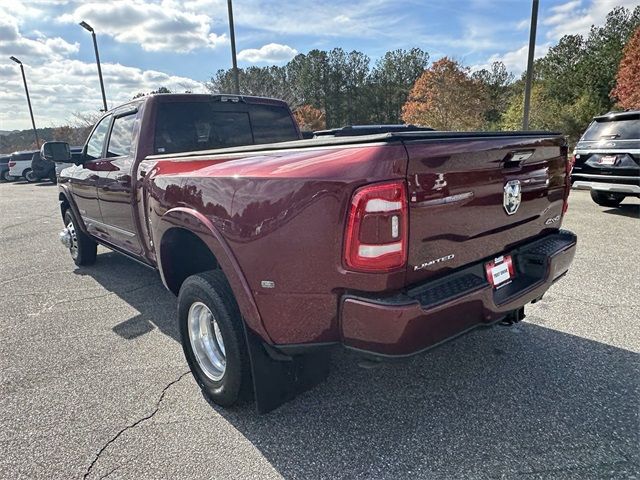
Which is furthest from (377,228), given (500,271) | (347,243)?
(500,271)

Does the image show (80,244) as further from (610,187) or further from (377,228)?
(610,187)

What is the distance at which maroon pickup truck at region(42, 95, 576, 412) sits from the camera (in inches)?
69.9

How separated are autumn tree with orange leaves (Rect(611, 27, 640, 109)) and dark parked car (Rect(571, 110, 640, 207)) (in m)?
22.5

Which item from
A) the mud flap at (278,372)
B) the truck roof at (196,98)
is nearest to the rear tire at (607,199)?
the truck roof at (196,98)

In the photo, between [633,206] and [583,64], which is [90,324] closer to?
[633,206]

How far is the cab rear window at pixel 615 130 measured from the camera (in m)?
7.00

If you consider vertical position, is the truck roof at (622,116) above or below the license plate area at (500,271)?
above

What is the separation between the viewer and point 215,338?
→ 9.04ft

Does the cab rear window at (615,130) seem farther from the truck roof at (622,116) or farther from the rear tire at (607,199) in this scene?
the rear tire at (607,199)

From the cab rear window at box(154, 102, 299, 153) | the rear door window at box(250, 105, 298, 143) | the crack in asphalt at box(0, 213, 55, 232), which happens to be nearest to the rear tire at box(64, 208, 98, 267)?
the cab rear window at box(154, 102, 299, 153)

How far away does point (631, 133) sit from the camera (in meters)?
7.01

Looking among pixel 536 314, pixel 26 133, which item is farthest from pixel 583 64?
pixel 26 133

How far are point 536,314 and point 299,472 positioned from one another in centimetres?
263

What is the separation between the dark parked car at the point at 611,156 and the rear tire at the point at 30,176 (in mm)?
25314
